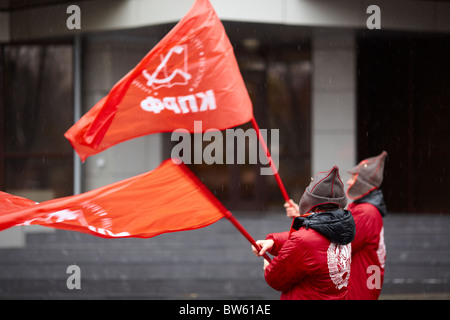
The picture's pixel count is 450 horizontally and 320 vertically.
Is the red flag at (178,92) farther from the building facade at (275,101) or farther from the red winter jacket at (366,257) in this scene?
the building facade at (275,101)

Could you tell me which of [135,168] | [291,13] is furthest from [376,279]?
[135,168]

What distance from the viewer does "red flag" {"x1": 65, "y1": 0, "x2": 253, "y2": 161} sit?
3.96 metres

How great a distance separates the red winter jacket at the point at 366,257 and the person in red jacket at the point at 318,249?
3.14ft

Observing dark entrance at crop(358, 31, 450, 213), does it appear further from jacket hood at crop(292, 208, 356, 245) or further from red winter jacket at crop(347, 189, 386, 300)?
jacket hood at crop(292, 208, 356, 245)

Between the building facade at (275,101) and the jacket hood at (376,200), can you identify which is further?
the building facade at (275,101)

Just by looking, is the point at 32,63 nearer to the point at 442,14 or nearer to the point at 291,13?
the point at 291,13

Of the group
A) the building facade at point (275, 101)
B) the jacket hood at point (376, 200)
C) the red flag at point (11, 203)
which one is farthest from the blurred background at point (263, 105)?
the red flag at point (11, 203)

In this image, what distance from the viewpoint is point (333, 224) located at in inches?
131

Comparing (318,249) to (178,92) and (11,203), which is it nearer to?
(178,92)

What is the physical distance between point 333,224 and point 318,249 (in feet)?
0.59

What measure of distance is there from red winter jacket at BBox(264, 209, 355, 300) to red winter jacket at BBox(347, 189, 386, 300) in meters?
0.99

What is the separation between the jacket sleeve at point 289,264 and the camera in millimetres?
3293

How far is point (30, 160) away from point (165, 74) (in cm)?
956

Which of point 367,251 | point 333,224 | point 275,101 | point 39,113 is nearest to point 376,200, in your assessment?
point 367,251
